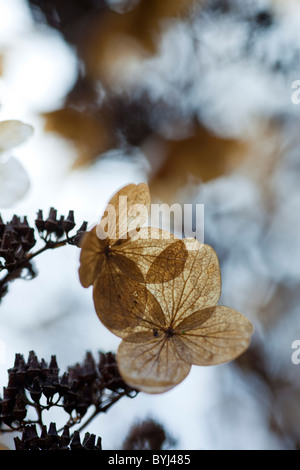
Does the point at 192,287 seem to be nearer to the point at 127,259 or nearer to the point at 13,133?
the point at 127,259

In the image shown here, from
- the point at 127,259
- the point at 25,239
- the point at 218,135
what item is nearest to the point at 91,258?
the point at 127,259

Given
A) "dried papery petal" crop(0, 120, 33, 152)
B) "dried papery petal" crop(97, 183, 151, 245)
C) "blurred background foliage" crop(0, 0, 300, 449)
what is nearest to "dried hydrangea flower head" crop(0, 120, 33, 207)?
"dried papery petal" crop(0, 120, 33, 152)

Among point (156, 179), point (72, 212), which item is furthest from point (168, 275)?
point (156, 179)

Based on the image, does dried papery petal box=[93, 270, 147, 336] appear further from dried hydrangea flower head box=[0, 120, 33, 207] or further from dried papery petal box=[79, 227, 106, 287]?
dried hydrangea flower head box=[0, 120, 33, 207]

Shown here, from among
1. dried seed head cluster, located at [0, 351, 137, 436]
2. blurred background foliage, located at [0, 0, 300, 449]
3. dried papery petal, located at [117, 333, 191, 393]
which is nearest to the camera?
dried papery petal, located at [117, 333, 191, 393]

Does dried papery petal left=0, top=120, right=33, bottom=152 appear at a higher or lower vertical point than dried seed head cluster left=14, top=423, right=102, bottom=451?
higher

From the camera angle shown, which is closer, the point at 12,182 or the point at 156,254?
the point at 156,254
